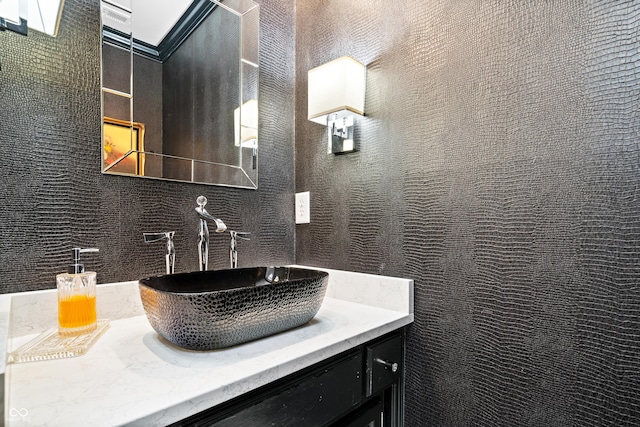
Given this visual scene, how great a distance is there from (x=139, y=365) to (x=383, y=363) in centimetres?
61

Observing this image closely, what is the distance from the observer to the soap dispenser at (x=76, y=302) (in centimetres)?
77

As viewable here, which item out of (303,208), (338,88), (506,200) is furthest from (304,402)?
(338,88)

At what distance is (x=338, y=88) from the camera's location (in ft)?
3.68

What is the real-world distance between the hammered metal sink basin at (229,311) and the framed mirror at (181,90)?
415mm

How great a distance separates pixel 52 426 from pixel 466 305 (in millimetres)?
910

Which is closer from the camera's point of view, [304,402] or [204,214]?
[304,402]

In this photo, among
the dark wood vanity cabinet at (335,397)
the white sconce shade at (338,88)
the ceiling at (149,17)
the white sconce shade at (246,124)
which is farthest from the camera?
the white sconce shade at (246,124)

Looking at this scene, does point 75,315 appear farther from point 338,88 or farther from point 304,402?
point 338,88

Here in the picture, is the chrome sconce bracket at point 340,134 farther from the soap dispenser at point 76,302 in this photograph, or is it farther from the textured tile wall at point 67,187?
the soap dispenser at point 76,302

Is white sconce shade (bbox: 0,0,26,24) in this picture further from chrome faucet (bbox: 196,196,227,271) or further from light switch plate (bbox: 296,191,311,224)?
light switch plate (bbox: 296,191,311,224)

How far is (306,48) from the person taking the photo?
140 cm

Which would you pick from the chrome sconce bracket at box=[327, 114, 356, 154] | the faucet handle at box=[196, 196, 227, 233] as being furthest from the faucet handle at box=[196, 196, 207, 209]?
the chrome sconce bracket at box=[327, 114, 356, 154]

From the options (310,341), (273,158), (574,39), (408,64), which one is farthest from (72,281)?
(574,39)

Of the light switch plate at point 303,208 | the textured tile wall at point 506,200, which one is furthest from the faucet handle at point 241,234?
the textured tile wall at point 506,200
